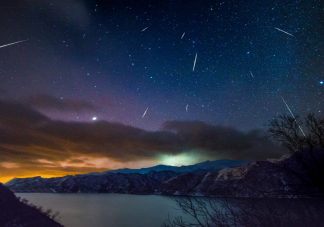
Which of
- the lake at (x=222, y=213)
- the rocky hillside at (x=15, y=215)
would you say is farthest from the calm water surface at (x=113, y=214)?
the rocky hillside at (x=15, y=215)

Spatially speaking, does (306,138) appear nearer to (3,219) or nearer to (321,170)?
(321,170)

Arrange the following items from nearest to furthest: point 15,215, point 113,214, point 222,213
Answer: point 222,213, point 15,215, point 113,214

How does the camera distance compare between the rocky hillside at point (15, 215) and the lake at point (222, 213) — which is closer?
the lake at point (222, 213)

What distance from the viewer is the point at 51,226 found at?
29.1m

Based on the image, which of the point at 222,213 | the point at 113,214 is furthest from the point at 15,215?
the point at 113,214

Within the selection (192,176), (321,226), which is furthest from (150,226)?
(192,176)

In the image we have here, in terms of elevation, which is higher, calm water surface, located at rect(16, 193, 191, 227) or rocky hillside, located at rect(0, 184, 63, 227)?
rocky hillside, located at rect(0, 184, 63, 227)

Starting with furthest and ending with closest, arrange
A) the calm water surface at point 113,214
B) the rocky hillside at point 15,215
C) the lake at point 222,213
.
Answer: the calm water surface at point 113,214 < the rocky hillside at point 15,215 < the lake at point 222,213

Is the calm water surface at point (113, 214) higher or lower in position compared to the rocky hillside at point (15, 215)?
lower

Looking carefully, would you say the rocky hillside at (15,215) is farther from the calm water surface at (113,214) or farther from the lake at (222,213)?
the calm water surface at (113,214)

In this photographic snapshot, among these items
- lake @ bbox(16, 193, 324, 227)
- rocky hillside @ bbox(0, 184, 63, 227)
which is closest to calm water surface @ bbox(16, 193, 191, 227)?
lake @ bbox(16, 193, 324, 227)

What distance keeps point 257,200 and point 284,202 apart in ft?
4.28

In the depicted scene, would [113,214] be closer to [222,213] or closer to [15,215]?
[15,215]

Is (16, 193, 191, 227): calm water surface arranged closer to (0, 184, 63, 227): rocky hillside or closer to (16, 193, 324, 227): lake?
(16, 193, 324, 227): lake
